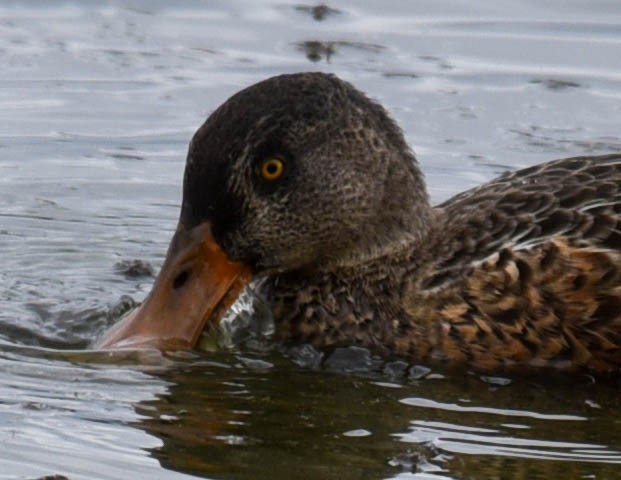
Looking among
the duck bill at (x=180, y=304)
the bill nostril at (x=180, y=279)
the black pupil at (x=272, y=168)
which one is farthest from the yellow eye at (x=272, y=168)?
the bill nostril at (x=180, y=279)

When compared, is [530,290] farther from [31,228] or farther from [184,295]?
[31,228]

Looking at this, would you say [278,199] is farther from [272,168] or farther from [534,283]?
[534,283]

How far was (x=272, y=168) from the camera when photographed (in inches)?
450

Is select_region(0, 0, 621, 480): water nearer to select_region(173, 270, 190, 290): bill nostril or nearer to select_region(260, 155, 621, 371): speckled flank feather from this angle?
select_region(260, 155, 621, 371): speckled flank feather

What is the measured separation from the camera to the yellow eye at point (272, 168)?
11375 mm

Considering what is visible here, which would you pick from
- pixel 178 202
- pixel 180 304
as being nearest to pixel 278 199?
pixel 180 304

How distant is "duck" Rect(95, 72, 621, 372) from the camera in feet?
36.5

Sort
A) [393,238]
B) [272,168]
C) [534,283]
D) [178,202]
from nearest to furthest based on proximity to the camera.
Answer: [534,283] < [272,168] < [393,238] < [178,202]

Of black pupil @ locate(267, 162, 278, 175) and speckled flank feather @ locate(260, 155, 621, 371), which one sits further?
black pupil @ locate(267, 162, 278, 175)

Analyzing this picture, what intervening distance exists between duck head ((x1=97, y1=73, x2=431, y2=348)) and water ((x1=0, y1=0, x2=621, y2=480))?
35 centimetres

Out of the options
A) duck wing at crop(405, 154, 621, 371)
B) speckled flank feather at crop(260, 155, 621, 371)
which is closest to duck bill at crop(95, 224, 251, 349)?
speckled flank feather at crop(260, 155, 621, 371)

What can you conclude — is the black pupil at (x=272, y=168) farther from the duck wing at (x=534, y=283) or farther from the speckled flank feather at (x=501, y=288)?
the duck wing at (x=534, y=283)

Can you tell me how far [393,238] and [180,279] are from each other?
46.3 inches

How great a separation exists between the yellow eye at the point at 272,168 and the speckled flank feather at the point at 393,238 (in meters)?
0.04
